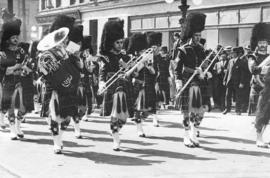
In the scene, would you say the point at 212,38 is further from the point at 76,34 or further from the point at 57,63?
the point at 57,63

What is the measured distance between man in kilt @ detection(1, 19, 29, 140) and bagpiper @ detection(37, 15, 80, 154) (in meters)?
1.57

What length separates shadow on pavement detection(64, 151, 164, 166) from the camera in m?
8.14

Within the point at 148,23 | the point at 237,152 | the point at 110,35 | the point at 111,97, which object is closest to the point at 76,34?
the point at 110,35

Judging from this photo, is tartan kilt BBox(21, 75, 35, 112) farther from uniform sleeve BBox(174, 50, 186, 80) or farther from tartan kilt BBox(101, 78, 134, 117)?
uniform sleeve BBox(174, 50, 186, 80)

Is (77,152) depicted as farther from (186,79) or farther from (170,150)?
(186,79)

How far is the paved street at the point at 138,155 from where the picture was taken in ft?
24.4

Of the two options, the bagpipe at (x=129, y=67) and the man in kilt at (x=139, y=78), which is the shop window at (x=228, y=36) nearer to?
the man in kilt at (x=139, y=78)

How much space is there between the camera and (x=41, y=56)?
29.6 feet

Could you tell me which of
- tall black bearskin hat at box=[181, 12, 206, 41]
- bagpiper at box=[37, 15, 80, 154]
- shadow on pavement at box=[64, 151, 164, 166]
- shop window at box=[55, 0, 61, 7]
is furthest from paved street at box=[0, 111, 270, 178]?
shop window at box=[55, 0, 61, 7]

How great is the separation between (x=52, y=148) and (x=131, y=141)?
164 centimetres

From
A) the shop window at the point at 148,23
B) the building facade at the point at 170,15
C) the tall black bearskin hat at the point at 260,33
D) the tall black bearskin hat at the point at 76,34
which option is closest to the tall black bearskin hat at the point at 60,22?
the tall black bearskin hat at the point at 76,34

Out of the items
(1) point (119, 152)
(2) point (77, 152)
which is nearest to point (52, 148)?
(2) point (77, 152)

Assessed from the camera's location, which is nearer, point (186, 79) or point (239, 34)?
point (186, 79)

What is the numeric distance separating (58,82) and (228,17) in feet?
43.6
